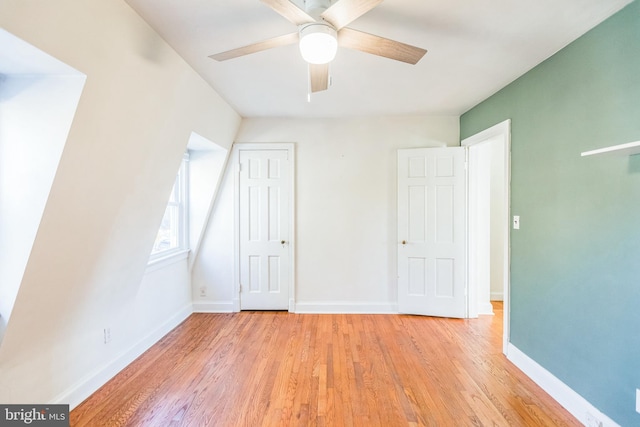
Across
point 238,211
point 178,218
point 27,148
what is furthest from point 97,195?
point 238,211

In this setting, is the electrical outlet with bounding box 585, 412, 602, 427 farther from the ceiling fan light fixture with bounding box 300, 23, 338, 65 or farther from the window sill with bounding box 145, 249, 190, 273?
the window sill with bounding box 145, 249, 190, 273

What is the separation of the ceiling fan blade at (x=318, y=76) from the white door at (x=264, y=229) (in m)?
1.77

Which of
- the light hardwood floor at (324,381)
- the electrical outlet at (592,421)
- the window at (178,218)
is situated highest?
the window at (178,218)

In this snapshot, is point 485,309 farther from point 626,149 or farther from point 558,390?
point 626,149

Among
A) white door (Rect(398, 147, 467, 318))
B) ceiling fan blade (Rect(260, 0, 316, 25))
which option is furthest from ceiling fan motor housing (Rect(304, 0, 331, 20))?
white door (Rect(398, 147, 467, 318))

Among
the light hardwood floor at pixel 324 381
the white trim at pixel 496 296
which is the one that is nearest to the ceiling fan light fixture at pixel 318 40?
the light hardwood floor at pixel 324 381

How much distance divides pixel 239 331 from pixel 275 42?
9.03 feet

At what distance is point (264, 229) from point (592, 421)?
3.18 meters

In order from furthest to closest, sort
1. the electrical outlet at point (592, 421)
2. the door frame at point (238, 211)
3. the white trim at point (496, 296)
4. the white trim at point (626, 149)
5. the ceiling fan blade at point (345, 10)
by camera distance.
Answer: the white trim at point (496, 296)
the door frame at point (238, 211)
the electrical outlet at point (592, 421)
the white trim at point (626, 149)
the ceiling fan blade at point (345, 10)

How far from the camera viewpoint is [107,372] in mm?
2189

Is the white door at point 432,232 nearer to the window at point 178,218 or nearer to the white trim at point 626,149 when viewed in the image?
the white trim at point 626,149

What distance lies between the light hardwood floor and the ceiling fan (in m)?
2.12

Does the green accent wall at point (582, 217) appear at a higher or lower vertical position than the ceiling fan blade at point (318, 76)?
lower

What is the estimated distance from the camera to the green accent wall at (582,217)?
1.54m
